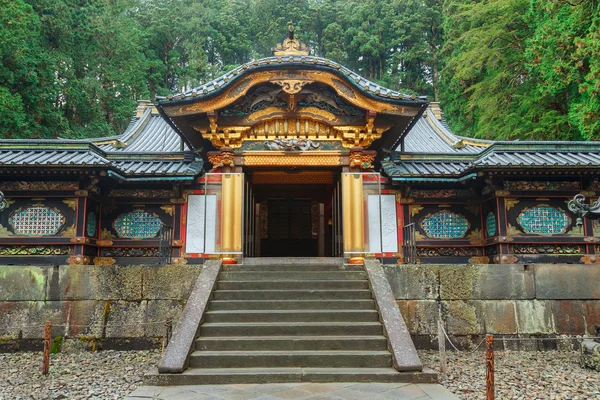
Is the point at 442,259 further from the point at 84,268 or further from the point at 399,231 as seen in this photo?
the point at 84,268

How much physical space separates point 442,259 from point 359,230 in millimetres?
2399

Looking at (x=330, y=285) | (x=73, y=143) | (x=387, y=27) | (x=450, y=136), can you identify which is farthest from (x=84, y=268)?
(x=387, y=27)

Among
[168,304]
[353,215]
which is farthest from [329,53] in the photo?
[168,304]

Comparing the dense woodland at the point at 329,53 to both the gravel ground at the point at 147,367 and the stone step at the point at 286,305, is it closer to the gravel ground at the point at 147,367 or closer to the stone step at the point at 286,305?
the gravel ground at the point at 147,367

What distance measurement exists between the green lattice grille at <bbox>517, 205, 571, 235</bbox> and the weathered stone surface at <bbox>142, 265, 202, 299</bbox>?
7.14m

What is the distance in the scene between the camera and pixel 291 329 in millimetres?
6617

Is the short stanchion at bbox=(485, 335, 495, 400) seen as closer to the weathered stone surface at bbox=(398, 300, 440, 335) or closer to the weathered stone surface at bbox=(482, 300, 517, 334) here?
the weathered stone surface at bbox=(398, 300, 440, 335)

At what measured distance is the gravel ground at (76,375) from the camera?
5.61 metres

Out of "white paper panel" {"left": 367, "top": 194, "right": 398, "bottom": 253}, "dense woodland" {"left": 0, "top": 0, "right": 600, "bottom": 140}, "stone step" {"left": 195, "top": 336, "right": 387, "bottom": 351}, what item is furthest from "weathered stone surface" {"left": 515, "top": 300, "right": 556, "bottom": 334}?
"dense woodland" {"left": 0, "top": 0, "right": 600, "bottom": 140}

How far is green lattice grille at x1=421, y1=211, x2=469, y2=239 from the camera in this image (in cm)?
1053

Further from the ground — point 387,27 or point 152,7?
point 152,7

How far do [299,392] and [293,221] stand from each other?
383 inches

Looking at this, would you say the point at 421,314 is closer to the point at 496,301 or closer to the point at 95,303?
the point at 496,301

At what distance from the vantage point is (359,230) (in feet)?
31.6
